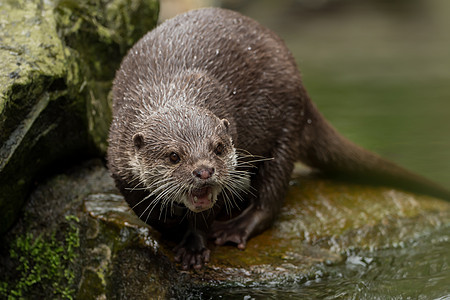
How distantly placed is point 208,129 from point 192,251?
29.1 inches

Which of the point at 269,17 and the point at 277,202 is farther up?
the point at 277,202

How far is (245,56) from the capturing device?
3301 millimetres

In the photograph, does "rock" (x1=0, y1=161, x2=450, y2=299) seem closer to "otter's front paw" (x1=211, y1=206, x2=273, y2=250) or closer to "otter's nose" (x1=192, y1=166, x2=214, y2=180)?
"otter's front paw" (x1=211, y1=206, x2=273, y2=250)

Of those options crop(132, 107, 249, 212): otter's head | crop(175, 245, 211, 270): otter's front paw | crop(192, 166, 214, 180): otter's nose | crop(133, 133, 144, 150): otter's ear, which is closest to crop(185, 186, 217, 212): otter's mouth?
crop(132, 107, 249, 212): otter's head

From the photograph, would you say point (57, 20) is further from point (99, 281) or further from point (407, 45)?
point (407, 45)

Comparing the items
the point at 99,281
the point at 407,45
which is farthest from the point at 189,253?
the point at 407,45

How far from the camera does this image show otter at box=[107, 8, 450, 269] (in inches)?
102

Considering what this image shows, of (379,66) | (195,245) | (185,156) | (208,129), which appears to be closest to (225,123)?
(208,129)

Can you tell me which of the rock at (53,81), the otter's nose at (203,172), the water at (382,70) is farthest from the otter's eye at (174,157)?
the water at (382,70)

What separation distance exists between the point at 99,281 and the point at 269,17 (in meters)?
10.7

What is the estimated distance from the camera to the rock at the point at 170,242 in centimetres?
303

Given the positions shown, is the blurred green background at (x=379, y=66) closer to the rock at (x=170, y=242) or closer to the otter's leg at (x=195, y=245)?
the rock at (x=170, y=242)

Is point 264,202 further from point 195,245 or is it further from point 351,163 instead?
point 351,163

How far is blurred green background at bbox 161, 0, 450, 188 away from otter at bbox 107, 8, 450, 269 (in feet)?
6.53
